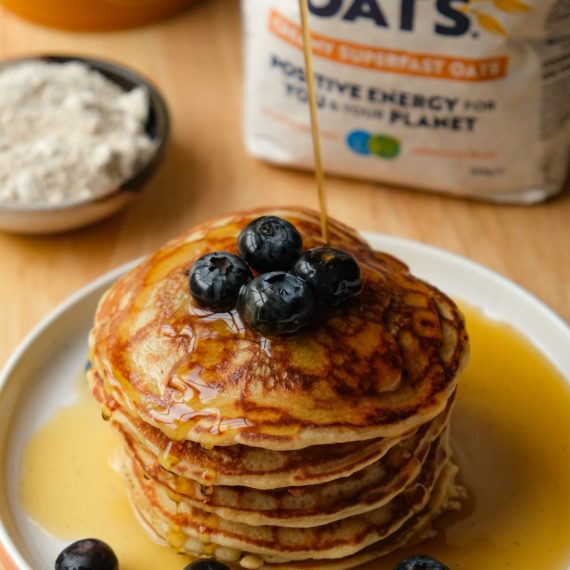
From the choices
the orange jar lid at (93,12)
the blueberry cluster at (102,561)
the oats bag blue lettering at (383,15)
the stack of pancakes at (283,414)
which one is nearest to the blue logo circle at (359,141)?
the oats bag blue lettering at (383,15)

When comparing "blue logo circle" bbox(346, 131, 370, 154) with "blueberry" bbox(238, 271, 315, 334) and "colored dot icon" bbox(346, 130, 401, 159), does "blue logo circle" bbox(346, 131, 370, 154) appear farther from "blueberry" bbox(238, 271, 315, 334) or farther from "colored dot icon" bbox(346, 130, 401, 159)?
"blueberry" bbox(238, 271, 315, 334)

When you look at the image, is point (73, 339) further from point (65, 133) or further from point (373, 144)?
point (373, 144)

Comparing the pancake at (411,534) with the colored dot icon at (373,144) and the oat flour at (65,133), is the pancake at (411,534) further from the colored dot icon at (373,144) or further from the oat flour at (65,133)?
the oat flour at (65,133)

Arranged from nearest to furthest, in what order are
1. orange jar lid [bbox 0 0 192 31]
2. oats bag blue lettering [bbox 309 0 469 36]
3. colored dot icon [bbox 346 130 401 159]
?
1. oats bag blue lettering [bbox 309 0 469 36]
2. colored dot icon [bbox 346 130 401 159]
3. orange jar lid [bbox 0 0 192 31]

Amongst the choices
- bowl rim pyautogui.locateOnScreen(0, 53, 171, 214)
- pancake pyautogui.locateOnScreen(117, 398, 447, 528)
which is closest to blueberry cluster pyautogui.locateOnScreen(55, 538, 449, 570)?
pancake pyautogui.locateOnScreen(117, 398, 447, 528)

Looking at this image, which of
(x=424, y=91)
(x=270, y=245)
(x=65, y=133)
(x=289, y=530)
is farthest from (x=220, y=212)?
(x=289, y=530)

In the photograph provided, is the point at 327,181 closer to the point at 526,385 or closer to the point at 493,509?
the point at 526,385
